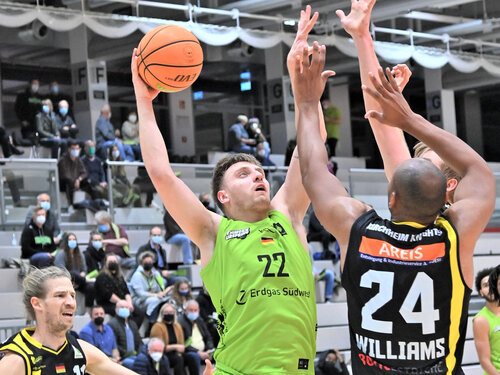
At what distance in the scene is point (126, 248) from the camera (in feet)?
41.9

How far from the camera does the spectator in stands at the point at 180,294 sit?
11859 millimetres

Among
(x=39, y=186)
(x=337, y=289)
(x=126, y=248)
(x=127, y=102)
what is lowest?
(x=337, y=289)

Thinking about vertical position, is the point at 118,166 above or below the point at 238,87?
below

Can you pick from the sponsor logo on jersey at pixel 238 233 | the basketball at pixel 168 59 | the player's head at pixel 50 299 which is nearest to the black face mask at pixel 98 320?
→ the player's head at pixel 50 299

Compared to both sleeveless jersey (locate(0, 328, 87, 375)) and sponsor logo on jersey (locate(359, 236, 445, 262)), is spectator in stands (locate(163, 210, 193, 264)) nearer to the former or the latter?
sleeveless jersey (locate(0, 328, 87, 375))

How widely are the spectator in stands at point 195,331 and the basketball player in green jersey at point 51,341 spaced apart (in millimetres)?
6768

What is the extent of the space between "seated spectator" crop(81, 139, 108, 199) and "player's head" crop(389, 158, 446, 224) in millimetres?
11252

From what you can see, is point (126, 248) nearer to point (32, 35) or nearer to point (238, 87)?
point (32, 35)

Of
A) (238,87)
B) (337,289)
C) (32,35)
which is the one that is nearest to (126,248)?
(337,289)

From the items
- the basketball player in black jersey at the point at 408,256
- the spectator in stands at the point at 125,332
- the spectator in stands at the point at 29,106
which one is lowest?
the spectator in stands at the point at 125,332

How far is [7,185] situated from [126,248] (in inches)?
73.8

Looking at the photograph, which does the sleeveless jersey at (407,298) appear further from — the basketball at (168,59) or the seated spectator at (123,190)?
the seated spectator at (123,190)

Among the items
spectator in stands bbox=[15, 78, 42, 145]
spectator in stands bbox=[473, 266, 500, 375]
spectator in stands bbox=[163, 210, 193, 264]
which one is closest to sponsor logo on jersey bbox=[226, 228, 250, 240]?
spectator in stands bbox=[473, 266, 500, 375]

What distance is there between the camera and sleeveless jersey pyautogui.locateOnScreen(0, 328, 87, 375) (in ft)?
14.5
